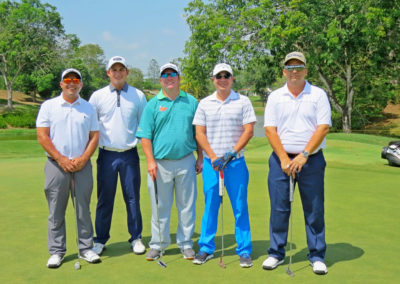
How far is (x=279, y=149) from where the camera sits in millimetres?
4371

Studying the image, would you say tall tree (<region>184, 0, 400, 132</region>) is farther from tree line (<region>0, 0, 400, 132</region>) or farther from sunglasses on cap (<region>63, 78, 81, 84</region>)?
sunglasses on cap (<region>63, 78, 81, 84</region>)

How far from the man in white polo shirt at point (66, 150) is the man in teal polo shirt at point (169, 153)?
55 centimetres

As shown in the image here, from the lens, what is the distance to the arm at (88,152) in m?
4.54

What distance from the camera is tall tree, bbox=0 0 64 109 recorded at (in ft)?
139

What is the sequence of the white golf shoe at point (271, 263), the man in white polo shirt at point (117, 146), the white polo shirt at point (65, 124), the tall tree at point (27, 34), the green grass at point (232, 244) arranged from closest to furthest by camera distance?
the green grass at point (232, 244), the white golf shoe at point (271, 263), the white polo shirt at point (65, 124), the man in white polo shirt at point (117, 146), the tall tree at point (27, 34)

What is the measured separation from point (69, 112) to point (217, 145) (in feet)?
4.99

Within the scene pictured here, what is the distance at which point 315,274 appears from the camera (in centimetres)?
411

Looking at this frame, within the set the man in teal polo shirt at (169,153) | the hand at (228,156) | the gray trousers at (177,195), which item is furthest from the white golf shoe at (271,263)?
the hand at (228,156)

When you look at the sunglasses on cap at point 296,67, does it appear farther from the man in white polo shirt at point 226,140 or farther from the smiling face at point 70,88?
the smiling face at point 70,88

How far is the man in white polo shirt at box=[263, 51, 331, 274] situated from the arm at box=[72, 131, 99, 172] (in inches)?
69.3

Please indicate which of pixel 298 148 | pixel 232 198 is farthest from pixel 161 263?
pixel 298 148

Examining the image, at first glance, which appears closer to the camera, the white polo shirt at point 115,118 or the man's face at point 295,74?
the man's face at point 295,74

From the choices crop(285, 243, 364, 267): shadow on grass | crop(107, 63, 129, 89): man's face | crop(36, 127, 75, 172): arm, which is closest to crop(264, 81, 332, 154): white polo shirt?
crop(285, 243, 364, 267): shadow on grass

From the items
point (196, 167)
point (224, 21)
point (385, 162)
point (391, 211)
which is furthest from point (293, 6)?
point (196, 167)
